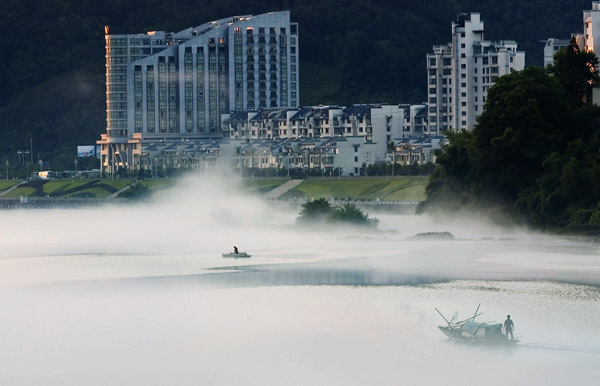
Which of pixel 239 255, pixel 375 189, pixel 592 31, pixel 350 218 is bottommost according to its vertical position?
pixel 239 255

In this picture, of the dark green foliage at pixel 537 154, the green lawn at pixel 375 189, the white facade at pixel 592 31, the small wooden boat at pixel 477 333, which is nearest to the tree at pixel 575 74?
the dark green foliage at pixel 537 154

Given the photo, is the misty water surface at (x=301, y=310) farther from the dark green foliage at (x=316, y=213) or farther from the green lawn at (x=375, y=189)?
the green lawn at (x=375, y=189)

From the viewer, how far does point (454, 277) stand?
83500 mm

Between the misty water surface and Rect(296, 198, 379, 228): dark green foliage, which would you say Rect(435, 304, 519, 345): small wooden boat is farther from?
Rect(296, 198, 379, 228): dark green foliage

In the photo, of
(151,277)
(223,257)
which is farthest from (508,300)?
(223,257)

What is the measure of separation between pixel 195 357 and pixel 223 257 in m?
42.4

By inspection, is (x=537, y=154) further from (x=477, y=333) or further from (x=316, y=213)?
(x=477, y=333)

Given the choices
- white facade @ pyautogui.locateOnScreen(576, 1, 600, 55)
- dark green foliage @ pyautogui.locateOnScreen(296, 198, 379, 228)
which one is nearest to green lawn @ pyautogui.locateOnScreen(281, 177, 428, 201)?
white facade @ pyautogui.locateOnScreen(576, 1, 600, 55)

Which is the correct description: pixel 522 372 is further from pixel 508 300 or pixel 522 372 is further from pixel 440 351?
pixel 508 300

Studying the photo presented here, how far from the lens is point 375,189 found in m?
189

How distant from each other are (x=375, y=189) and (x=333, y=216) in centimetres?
5991

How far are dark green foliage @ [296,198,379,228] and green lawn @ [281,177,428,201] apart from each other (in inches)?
1625

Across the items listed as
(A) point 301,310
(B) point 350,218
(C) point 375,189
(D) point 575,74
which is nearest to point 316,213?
(B) point 350,218

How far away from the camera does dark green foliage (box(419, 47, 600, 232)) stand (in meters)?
110
